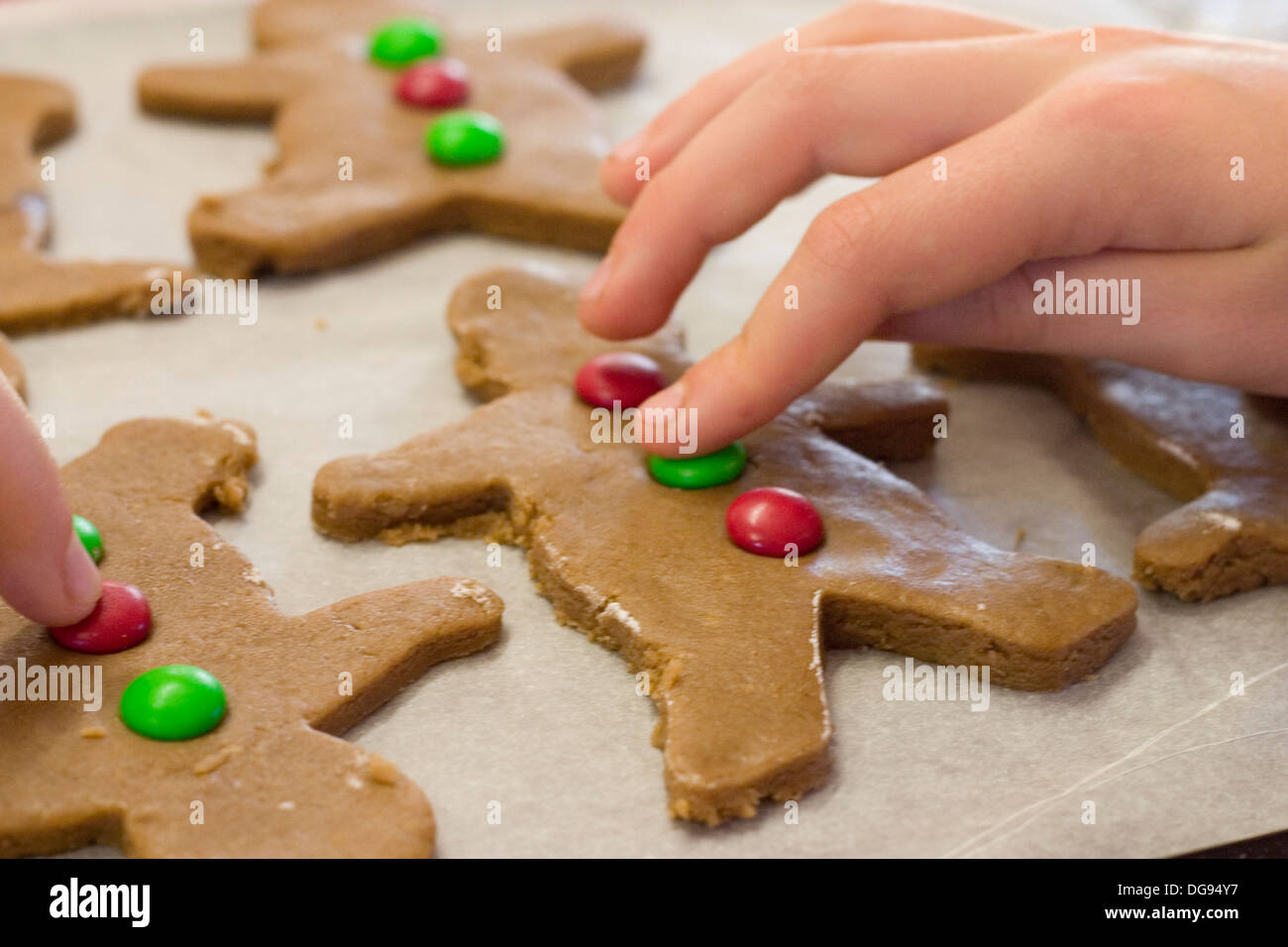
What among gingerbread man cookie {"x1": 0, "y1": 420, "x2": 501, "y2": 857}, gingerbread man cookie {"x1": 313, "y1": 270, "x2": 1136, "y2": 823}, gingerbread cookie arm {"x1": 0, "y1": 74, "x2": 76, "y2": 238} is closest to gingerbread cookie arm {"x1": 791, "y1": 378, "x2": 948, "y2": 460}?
gingerbread man cookie {"x1": 313, "y1": 270, "x2": 1136, "y2": 823}

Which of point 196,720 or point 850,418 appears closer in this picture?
point 196,720

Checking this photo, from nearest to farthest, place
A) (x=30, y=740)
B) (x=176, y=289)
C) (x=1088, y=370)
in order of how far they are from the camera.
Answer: (x=30, y=740)
(x=1088, y=370)
(x=176, y=289)

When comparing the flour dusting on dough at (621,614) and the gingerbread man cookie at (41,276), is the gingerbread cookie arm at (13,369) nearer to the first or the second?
the gingerbread man cookie at (41,276)

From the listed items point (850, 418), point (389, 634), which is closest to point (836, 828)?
point (389, 634)

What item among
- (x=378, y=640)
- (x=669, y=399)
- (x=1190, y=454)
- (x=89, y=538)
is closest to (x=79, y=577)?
(x=89, y=538)

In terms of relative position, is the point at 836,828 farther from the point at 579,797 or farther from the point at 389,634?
the point at 389,634

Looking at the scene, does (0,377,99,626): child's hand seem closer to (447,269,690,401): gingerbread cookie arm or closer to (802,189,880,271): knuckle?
(447,269,690,401): gingerbread cookie arm

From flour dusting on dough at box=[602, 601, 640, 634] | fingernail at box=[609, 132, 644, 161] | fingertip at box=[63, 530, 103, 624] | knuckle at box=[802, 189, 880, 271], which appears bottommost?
flour dusting on dough at box=[602, 601, 640, 634]
